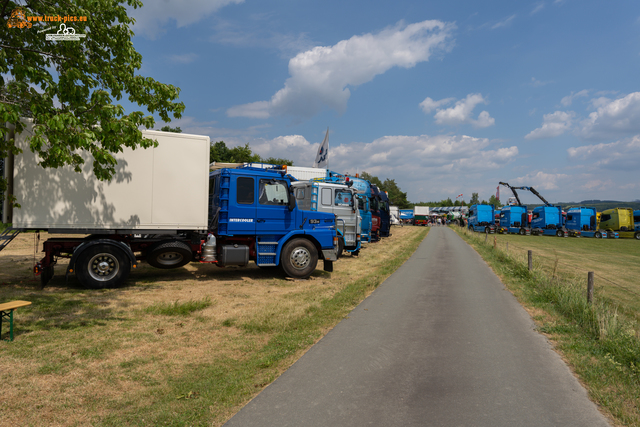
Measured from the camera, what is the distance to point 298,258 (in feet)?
35.3

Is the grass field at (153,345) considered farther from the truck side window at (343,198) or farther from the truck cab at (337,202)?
the truck side window at (343,198)

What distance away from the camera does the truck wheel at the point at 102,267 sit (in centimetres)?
845

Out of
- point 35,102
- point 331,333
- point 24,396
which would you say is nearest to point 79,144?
point 35,102

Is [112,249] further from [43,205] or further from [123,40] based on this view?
[123,40]

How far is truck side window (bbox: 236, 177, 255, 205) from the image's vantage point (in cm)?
998

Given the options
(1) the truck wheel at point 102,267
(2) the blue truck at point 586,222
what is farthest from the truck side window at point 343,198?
(2) the blue truck at point 586,222

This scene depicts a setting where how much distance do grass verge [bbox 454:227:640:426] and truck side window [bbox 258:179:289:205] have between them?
6.46 metres

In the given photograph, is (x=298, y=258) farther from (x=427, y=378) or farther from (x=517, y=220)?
(x=517, y=220)

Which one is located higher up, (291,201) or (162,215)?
(291,201)

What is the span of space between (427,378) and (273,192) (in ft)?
22.9

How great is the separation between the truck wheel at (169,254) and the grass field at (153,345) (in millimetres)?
548

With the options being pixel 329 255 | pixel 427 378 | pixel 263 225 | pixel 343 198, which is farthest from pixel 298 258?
pixel 427 378

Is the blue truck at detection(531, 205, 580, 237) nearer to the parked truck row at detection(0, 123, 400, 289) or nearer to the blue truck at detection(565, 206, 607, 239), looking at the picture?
the blue truck at detection(565, 206, 607, 239)

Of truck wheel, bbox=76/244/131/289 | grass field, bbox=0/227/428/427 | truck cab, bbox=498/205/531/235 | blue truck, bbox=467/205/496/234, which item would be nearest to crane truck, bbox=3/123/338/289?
truck wheel, bbox=76/244/131/289
